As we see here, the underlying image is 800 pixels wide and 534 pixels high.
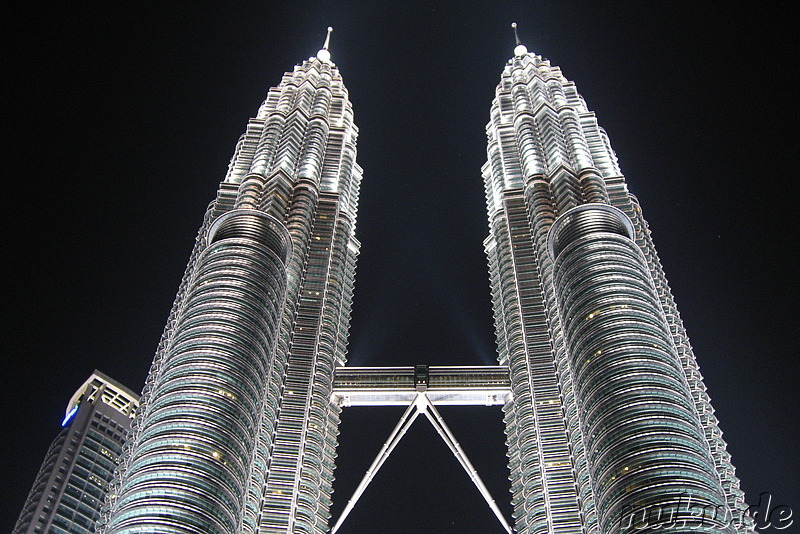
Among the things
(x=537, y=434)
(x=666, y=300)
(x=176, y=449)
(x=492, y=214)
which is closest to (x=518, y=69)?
(x=492, y=214)

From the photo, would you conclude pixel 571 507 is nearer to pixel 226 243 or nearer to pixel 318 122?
pixel 226 243

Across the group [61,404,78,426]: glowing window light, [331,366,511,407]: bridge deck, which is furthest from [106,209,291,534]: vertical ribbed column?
[61,404,78,426]: glowing window light

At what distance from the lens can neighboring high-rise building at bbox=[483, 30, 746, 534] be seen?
7475 centimetres

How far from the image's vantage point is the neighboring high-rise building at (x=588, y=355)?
Answer: 7475cm

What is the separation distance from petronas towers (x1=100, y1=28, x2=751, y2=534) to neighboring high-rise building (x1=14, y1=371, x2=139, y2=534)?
47.4m

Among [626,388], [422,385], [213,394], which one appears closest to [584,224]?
[626,388]

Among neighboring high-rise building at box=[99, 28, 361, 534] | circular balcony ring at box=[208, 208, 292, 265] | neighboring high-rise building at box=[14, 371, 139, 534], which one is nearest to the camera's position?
neighboring high-rise building at box=[99, 28, 361, 534]

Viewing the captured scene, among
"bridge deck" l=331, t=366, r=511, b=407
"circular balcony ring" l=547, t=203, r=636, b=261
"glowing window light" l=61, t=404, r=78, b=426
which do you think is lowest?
"bridge deck" l=331, t=366, r=511, b=407

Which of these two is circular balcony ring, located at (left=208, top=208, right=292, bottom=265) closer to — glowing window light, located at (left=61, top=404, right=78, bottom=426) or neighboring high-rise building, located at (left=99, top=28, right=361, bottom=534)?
neighboring high-rise building, located at (left=99, top=28, right=361, bottom=534)

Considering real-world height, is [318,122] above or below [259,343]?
above

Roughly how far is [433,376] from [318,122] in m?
47.2

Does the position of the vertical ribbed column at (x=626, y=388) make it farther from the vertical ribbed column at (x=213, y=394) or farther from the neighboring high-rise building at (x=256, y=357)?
the vertical ribbed column at (x=213, y=394)

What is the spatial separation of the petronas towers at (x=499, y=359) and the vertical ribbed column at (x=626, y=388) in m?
0.18

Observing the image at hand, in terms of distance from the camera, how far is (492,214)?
127625mm
